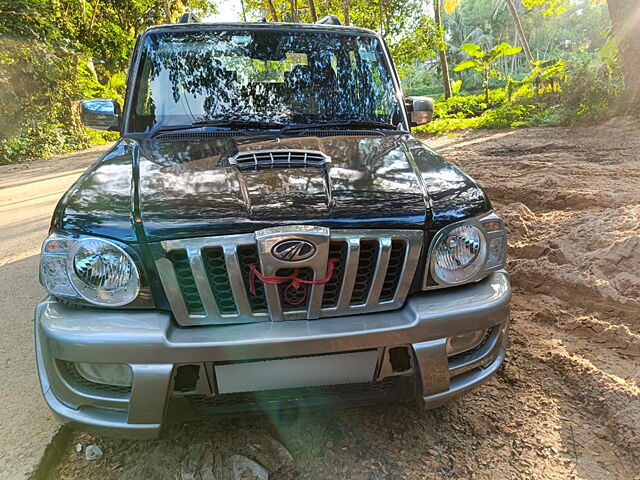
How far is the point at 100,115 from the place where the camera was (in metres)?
2.95

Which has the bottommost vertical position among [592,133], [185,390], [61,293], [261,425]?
[592,133]

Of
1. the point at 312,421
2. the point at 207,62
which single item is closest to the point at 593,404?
the point at 312,421

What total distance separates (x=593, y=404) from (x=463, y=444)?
68cm

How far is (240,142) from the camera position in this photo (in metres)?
2.30

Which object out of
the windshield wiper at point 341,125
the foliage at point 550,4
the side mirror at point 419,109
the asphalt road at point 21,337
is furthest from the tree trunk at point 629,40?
the asphalt road at point 21,337

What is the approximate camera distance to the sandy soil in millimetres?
1780

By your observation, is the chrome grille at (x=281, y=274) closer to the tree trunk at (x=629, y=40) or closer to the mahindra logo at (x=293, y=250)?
the mahindra logo at (x=293, y=250)

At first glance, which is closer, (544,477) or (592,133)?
(544,477)

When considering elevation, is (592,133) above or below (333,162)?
below

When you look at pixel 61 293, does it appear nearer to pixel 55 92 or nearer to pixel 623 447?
pixel 623 447

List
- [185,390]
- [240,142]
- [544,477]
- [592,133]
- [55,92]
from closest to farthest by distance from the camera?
[185,390], [544,477], [240,142], [592,133], [55,92]

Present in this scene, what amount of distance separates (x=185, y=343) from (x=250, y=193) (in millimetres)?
595

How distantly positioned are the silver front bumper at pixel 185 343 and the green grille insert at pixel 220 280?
7cm

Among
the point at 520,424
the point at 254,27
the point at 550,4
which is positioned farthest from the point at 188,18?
the point at 550,4
